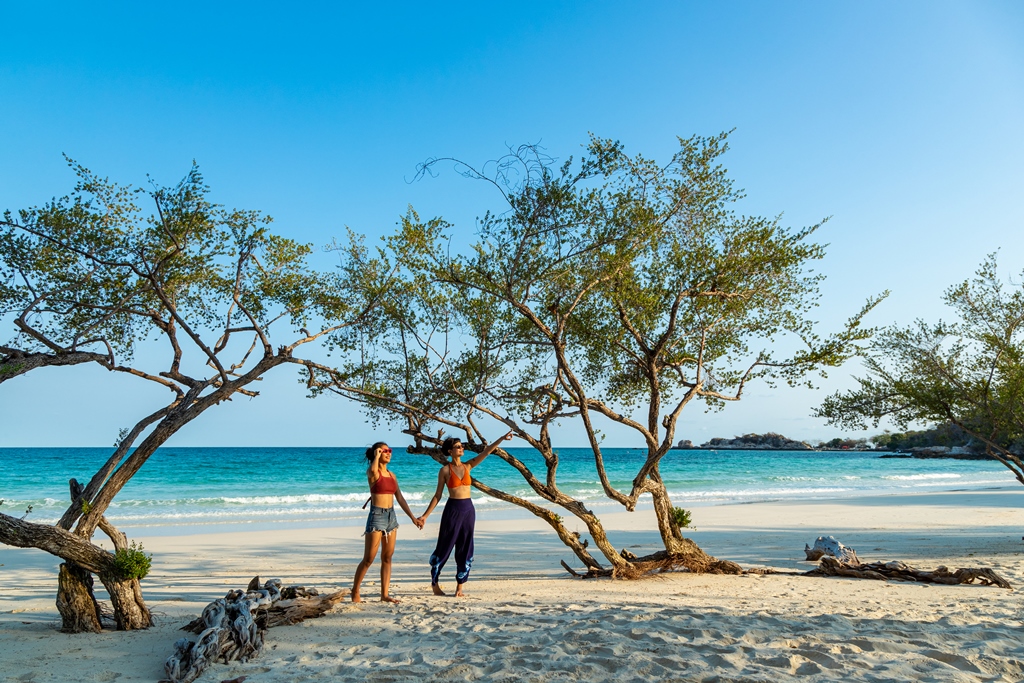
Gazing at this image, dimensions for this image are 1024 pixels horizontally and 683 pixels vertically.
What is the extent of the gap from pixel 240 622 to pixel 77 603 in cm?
203

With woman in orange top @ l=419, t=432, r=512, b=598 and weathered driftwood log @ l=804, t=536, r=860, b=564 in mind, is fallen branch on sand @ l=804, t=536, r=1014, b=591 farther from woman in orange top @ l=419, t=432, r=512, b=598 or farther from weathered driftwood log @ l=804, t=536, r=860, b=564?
woman in orange top @ l=419, t=432, r=512, b=598

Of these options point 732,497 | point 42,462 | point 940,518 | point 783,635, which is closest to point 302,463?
point 42,462

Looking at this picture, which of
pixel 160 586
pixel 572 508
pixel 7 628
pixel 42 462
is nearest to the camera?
pixel 7 628

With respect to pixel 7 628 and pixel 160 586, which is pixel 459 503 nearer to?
pixel 7 628

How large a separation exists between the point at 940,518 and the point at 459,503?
19970 mm

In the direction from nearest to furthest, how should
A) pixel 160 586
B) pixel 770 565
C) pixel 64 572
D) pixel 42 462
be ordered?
pixel 64 572 → pixel 160 586 → pixel 770 565 → pixel 42 462

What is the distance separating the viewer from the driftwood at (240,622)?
5.72m

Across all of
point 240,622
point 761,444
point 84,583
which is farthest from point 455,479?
point 761,444

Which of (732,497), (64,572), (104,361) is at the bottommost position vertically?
(732,497)

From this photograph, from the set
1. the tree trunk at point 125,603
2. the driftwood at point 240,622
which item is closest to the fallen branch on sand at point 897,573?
the driftwood at point 240,622

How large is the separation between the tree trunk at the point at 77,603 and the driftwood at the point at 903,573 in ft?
32.7

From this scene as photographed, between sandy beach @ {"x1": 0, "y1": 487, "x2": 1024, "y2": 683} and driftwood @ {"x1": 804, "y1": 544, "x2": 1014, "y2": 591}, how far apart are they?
0.41 metres

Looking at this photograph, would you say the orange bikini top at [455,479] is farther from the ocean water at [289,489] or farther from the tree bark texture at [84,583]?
the ocean water at [289,489]

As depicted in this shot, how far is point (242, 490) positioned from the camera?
40.7 metres
